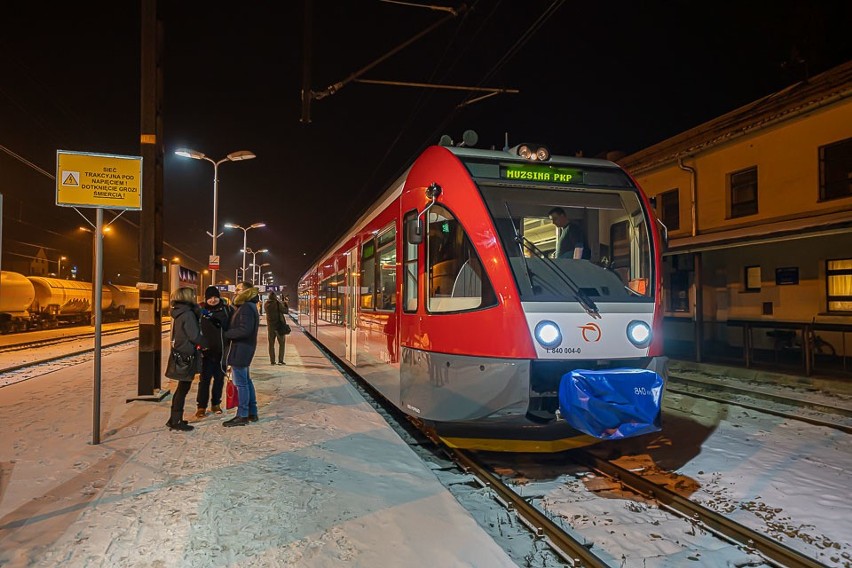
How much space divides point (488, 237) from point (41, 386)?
376 inches

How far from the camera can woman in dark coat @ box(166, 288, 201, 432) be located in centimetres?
663

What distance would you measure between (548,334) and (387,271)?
3.14 meters

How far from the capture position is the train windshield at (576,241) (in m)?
5.32

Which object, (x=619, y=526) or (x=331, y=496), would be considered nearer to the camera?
(x=619, y=526)

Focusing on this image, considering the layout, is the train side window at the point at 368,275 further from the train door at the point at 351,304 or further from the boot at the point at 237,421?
the boot at the point at 237,421

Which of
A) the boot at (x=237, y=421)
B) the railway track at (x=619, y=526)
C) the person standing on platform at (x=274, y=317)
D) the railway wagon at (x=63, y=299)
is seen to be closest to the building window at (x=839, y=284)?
the railway track at (x=619, y=526)

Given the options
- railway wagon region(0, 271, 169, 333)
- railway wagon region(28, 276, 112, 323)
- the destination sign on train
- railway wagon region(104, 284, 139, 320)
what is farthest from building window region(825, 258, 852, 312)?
railway wagon region(104, 284, 139, 320)

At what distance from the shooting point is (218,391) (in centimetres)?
803

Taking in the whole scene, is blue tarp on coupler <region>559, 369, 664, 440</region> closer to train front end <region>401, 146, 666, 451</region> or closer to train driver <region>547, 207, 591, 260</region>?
train front end <region>401, 146, 666, 451</region>

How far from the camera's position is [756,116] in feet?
50.0

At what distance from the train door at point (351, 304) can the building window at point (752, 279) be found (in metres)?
11.8

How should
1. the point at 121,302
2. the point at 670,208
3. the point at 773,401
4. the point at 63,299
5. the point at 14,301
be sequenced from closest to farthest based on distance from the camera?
the point at 773,401 < the point at 670,208 < the point at 14,301 < the point at 63,299 < the point at 121,302

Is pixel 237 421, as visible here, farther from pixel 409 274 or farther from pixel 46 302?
pixel 46 302

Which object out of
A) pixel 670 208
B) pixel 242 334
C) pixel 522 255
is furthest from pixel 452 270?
pixel 670 208
